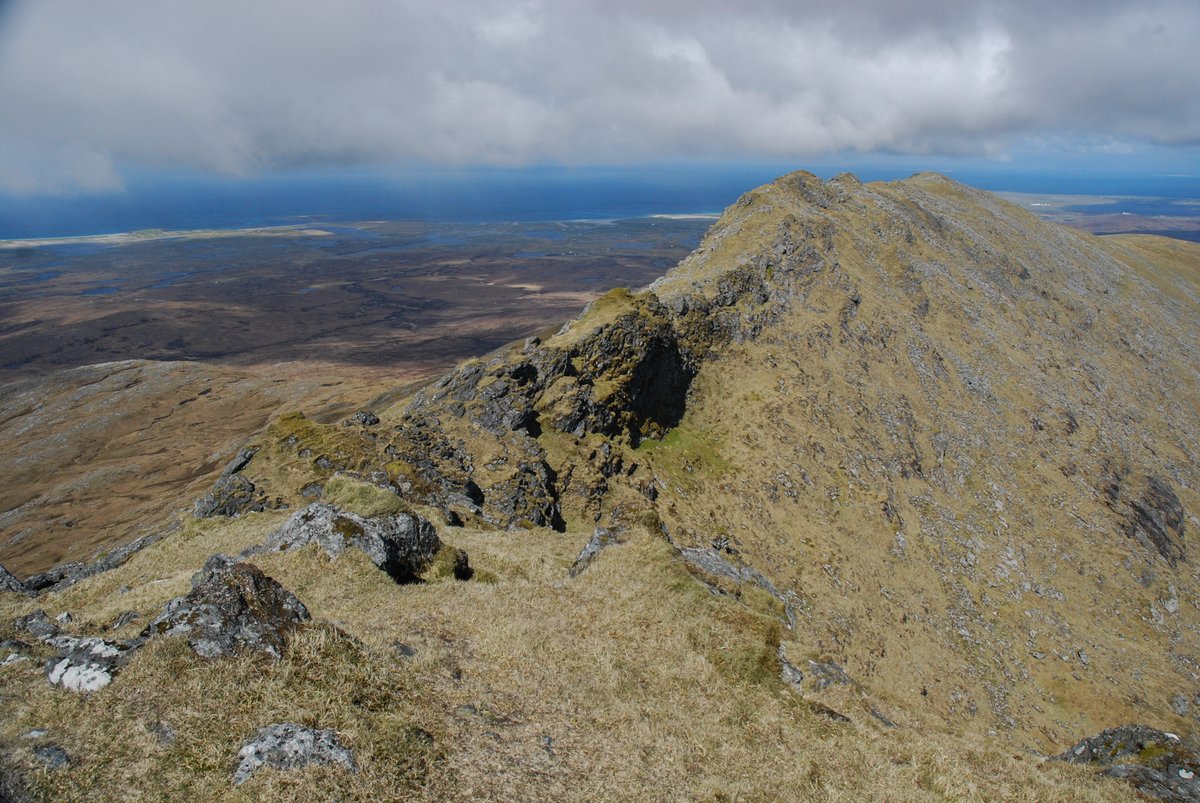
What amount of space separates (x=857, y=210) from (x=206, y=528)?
88839 millimetres

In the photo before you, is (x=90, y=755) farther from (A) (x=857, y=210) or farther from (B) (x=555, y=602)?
(A) (x=857, y=210)

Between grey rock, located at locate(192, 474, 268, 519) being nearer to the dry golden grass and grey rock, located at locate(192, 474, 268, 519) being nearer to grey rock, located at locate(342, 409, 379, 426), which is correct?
grey rock, located at locate(342, 409, 379, 426)

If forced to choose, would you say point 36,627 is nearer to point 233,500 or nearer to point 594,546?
point 594,546

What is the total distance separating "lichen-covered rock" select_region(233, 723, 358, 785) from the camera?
32.9ft

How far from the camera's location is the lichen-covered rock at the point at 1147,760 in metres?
13.9

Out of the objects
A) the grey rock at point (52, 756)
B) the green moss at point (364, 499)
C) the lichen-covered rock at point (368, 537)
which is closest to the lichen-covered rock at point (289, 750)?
the grey rock at point (52, 756)

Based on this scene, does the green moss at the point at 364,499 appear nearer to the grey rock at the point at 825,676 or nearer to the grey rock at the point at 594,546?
the grey rock at the point at 594,546

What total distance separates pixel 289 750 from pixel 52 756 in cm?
346

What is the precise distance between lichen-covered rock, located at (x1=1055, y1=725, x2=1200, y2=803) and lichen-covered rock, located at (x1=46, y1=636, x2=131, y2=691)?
22.5 meters

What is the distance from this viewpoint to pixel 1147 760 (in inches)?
600

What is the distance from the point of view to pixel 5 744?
9.69 meters

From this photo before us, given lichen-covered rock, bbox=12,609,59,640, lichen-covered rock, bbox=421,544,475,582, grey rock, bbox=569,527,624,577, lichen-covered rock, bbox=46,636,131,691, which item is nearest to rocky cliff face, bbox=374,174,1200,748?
grey rock, bbox=569,527,624,577

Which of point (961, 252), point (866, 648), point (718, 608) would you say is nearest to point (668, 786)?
point (718, 608)

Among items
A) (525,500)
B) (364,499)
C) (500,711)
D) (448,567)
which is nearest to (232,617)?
(500,711)
